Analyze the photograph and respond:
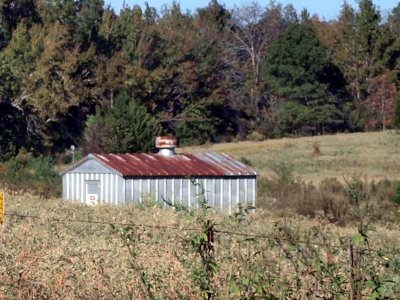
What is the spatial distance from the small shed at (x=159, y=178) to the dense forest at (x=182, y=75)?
23603 millimetres

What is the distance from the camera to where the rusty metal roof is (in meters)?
31.4

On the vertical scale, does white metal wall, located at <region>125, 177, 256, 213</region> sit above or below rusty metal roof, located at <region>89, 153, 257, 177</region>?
below

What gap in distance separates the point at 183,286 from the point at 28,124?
60.2 m

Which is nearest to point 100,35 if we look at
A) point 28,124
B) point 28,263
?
point 28,124

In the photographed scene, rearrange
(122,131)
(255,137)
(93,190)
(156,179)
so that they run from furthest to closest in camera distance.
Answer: (255,137), (122,131), (93,190), (156,179)

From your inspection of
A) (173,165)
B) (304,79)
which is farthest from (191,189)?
(304,79)

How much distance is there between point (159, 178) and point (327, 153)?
34.0 metres

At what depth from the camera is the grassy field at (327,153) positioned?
183ft

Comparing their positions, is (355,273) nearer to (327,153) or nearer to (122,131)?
(122,131)

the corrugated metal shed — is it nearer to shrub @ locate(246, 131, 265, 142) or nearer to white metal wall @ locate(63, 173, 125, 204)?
white metal wall @ locate(63, 173, 125, 204)

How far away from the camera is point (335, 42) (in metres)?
85.2

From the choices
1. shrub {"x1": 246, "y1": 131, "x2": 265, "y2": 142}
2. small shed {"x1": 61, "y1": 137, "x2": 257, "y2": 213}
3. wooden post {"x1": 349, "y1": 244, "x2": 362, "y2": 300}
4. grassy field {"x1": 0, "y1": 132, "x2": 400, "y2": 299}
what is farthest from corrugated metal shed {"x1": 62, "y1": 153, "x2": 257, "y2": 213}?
shrub {"x1": 246, "y1": 131, "x2": 265, "y2": 142}

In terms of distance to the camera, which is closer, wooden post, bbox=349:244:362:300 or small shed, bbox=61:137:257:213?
wooden post, bbox=349:244:362:300

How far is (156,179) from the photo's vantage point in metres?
31.2
